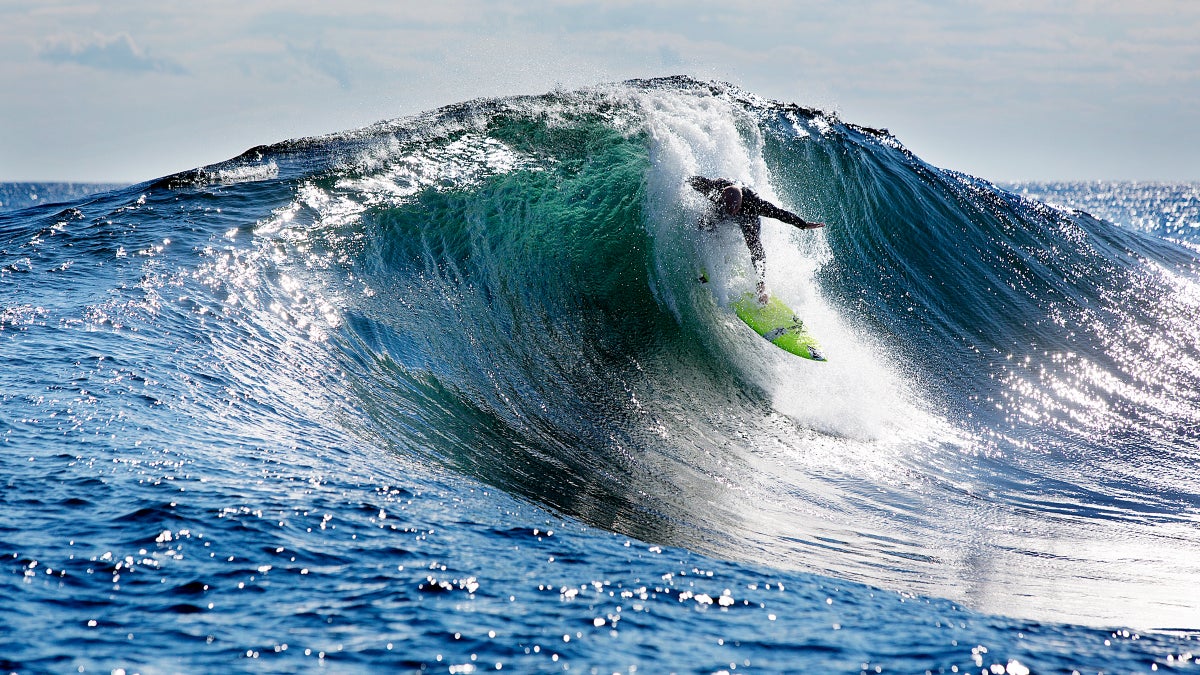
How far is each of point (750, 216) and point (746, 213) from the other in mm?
73

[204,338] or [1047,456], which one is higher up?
[1047,456]

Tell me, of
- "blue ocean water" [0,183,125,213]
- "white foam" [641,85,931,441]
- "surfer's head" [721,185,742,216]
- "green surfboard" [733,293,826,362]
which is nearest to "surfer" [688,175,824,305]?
"surfer's head" [721,185,742,216]

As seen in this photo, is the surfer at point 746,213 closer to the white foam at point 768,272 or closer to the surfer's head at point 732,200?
the surfer's head at point 732,200

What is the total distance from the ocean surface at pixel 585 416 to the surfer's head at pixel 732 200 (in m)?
0.39

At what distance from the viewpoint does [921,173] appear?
17172 mm

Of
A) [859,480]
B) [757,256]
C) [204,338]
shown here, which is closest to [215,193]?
[204,338]

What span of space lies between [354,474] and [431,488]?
21.7 inches

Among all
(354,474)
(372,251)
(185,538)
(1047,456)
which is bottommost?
(185,538)

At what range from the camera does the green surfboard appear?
10742mm

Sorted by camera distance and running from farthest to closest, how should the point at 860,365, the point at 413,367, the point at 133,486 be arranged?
the point at 860,365 < the point at 413,367 < the point at 133,486

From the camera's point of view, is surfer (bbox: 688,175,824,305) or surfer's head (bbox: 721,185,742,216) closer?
surfer (bbox: 688,175,824,305)

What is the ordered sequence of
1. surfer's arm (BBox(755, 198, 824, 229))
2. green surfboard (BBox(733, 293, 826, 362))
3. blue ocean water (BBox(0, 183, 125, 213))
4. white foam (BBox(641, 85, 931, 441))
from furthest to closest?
blue ocean water (BBox(0, 183, 125, 213))
surfer's arm (BBox(755, 198, 824, 229))
green surfboard (BBox(733, 293, 826, 362))
white foam (BBox(641, 85, 931, 441))

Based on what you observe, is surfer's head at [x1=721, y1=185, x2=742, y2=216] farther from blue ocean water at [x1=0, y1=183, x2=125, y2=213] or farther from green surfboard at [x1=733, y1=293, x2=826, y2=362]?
blue ocean water at [x1=0, y1=183, x2=125, y2=213]

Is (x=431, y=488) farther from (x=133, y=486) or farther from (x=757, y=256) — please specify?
(x=757, y=256)
